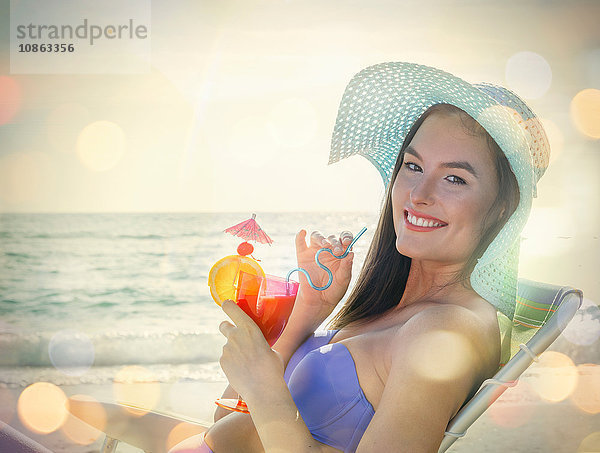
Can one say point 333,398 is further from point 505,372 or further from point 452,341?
point 505,372

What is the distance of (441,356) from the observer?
1369mm

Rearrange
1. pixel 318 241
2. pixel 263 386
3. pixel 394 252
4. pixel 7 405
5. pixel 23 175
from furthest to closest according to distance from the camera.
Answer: pixel 23 175, pixel 7 405, pixel 394 252, pixel 318 241, pixel 263 386

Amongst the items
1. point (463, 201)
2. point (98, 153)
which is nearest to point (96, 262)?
point (98, 153)

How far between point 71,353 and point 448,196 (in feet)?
29.8

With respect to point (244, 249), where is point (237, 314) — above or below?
below

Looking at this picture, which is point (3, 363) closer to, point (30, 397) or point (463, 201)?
point (30, 397)

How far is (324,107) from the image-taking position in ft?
77.4

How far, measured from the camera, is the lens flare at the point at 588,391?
555 cm

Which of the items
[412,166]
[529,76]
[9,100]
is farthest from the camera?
[9,100]

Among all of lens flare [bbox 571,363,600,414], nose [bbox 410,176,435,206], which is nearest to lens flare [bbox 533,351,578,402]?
lens flare [bbox 571,363,600,414]

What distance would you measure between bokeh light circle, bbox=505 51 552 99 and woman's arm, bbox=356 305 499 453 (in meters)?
20.5

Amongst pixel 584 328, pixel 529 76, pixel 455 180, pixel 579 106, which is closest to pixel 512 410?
pixel 455 180

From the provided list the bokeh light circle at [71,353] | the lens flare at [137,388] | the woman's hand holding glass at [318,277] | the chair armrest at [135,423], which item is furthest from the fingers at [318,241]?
the bokeh light circle at [71,353]

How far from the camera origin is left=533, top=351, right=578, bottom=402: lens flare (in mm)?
6164
